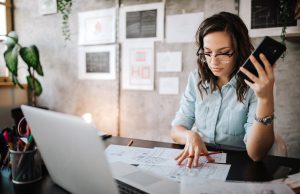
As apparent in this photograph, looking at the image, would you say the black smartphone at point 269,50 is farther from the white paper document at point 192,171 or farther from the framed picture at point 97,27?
the framed picture at point 97,27

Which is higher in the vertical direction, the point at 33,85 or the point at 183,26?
the point at 183,26

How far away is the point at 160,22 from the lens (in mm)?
2492

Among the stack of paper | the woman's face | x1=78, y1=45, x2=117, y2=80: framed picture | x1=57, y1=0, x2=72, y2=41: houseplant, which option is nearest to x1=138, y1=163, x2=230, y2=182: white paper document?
the stack of paper

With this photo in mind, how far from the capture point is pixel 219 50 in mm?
1258

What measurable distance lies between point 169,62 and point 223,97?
1144mm

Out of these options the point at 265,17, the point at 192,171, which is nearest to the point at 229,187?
the point at 192,171

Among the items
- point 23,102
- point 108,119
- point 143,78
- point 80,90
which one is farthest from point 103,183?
point 23,102

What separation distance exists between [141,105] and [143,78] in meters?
0.27

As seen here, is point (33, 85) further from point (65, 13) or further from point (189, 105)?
point (189, 105)

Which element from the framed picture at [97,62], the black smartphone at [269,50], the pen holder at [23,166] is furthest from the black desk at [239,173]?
the framed picture at [97,62]

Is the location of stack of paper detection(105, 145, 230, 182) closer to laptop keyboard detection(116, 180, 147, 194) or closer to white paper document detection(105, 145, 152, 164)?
white paper document detection(105, 145, 152, 164)

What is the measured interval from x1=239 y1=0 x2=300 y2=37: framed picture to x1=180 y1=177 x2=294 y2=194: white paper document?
5.43 ft

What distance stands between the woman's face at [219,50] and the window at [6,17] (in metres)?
2.90

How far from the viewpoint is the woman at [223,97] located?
1241mm
